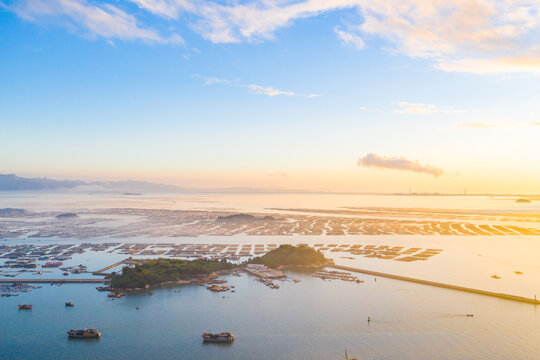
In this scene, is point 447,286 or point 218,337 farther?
point 447,286

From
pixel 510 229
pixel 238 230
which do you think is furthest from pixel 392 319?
pixel 510 229

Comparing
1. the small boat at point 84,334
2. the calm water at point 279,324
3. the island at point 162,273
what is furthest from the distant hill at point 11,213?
the small boat at point 84,334

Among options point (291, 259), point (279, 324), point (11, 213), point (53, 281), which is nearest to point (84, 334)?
point (279, 324)

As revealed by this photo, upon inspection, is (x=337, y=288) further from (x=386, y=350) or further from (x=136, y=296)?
(x=136, y=296)

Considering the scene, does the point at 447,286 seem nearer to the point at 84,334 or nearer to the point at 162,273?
the point at 162,273

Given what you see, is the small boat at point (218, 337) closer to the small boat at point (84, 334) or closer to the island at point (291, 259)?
the small boat at point (84, 334)

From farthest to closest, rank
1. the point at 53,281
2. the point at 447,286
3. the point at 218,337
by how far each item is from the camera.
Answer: the point at 53,281
the point at 447,286
the point at 218,337
